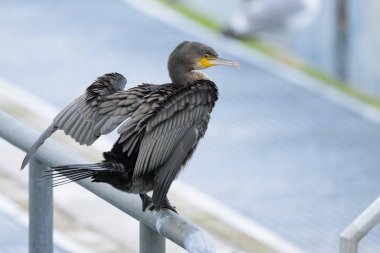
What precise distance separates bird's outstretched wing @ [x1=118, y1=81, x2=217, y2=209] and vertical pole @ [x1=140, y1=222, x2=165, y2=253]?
31cm

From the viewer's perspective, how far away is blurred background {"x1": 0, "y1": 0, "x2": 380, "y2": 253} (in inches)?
322

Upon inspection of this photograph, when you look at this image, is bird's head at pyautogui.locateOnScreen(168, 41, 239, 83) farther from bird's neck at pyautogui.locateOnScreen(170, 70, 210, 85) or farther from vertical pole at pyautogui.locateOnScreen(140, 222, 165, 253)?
vertical pole at pyautogui.locateOnScreen(140, 222, 165, 253)

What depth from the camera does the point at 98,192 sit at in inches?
Answer: 130

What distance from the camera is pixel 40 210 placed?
363 centimetres

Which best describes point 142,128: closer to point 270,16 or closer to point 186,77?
point 186,77

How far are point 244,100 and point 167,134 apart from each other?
6853 millimetres

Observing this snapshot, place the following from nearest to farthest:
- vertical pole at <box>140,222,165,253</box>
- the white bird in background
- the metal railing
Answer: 1. the metal railing
2. vertical pole at <box>140,222,165,253</box>
3. the white bird in background

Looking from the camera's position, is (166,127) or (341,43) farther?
(341,43)

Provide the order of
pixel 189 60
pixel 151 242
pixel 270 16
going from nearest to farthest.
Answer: pixel 151 242 → pixel 189 60 → pixel 270 16

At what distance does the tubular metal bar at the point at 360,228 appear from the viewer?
3070mm

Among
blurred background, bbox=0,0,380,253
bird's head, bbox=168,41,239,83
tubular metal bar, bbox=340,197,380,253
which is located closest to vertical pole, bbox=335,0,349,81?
blurred background, bbox=0,0,380,253

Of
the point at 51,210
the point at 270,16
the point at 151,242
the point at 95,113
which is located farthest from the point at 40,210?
the point at 270,16

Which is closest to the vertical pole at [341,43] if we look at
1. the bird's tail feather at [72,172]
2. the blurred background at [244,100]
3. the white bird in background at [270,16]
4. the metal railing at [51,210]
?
the blurred background at [244,100]

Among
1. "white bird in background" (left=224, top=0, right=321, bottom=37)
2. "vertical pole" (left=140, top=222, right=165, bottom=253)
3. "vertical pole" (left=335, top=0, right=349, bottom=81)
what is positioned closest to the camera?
"vertical pole" (left=140, top=222, right=165, bottom=253)
